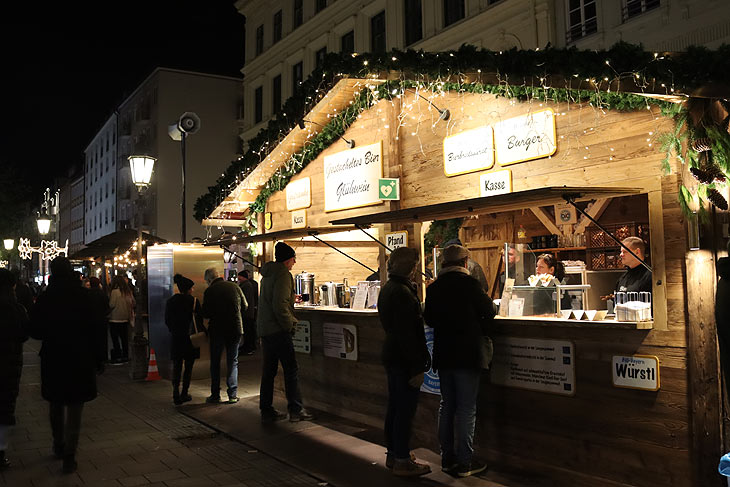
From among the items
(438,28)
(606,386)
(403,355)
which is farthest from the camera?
(438,28)

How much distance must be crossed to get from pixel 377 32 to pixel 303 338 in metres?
18.2

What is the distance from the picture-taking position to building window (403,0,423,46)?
22.8m

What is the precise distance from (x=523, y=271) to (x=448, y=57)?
2.67m

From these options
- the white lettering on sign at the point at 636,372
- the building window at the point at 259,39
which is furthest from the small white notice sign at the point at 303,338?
the building window at the point at 259,39

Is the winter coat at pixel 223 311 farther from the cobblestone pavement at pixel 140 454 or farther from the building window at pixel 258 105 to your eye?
the building window at pixel 258 105

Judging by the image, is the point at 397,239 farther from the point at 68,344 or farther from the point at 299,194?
A: the point at 68,344

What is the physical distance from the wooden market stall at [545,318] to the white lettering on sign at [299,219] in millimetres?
709

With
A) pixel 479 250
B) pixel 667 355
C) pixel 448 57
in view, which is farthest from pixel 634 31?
pixel 667 355

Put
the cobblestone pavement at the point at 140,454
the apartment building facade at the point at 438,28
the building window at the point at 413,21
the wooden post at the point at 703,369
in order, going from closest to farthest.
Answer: the wooden post at the point at 703,369 < the cobblestone pavement at the point at 140,454 < the apartment building facade at the point at 438,28 < the building window at the point at 413,21

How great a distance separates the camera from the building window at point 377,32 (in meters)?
24.6

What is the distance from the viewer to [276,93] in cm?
3206

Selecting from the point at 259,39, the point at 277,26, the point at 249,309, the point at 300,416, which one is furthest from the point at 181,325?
the point at 259,39

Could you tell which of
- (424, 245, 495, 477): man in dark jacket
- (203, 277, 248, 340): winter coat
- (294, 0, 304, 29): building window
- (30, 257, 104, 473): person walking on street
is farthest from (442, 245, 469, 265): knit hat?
(294, 0, 304, 29): building window

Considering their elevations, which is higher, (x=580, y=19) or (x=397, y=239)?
(x=580, y=19)
